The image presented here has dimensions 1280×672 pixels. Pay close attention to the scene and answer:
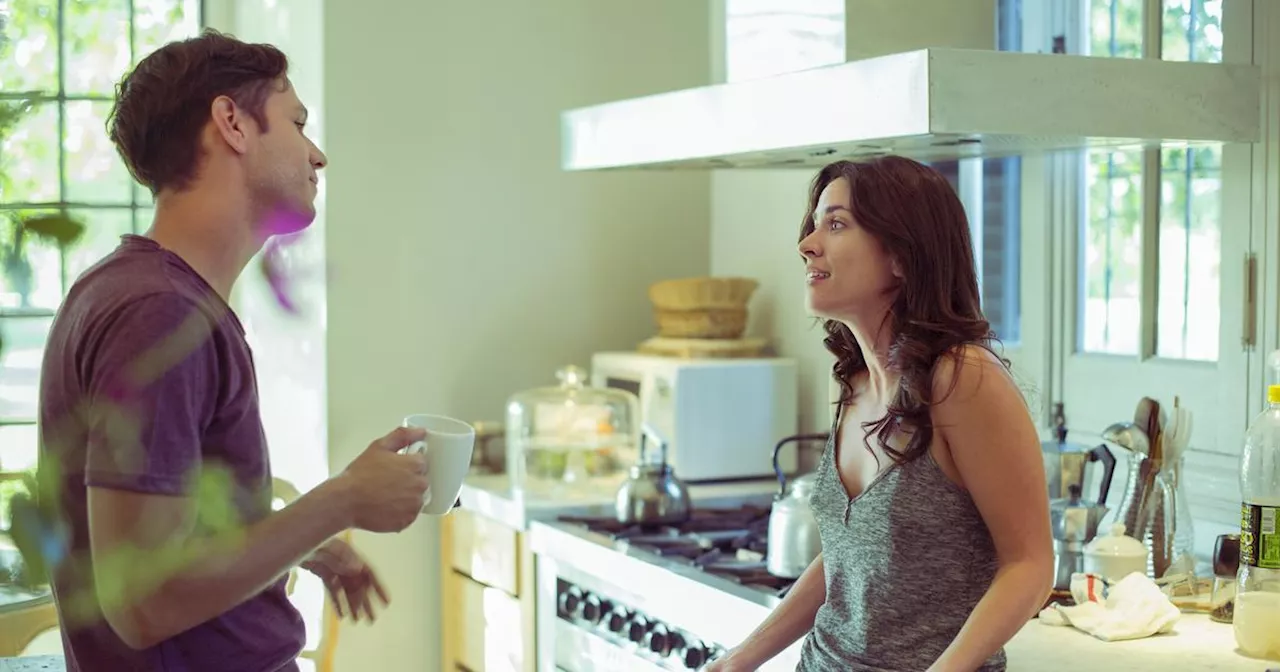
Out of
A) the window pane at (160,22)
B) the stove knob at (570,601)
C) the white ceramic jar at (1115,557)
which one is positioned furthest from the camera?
the window pane at (160,22)

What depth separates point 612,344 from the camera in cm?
404

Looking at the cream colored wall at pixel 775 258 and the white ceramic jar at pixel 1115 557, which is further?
the cream colored wall at pixel 775 258

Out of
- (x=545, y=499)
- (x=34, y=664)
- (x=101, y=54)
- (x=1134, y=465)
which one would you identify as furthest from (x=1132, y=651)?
(x=101, y=54)

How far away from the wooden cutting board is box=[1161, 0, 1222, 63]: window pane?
1.36 meters

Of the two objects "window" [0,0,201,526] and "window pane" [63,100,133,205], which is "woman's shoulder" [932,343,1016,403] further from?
"window pane" [63,100,133,205]

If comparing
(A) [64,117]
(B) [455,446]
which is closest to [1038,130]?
(B) [455,446]

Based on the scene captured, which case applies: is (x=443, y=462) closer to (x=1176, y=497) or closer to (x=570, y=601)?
(x=1176, y=497)

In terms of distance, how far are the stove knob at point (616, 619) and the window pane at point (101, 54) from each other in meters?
2.10

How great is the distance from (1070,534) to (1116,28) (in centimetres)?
109

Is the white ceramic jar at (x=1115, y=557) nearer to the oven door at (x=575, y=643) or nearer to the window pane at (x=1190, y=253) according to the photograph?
the window pane at (x=1190, y=253)

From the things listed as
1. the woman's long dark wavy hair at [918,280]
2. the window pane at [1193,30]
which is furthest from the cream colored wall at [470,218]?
the woman's long dark wavy hair at [918,280]

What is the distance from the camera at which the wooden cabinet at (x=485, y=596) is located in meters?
3.22

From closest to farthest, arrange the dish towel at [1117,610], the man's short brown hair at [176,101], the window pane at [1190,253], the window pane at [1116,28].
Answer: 1. the man's short brown hair at [176,101]
2. the dish towel at [1117,610]
3. the window pane at [1190,253]
4. the window pane at [1116,28]

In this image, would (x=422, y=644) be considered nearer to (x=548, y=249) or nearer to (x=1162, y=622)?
(x=548, y=249)
